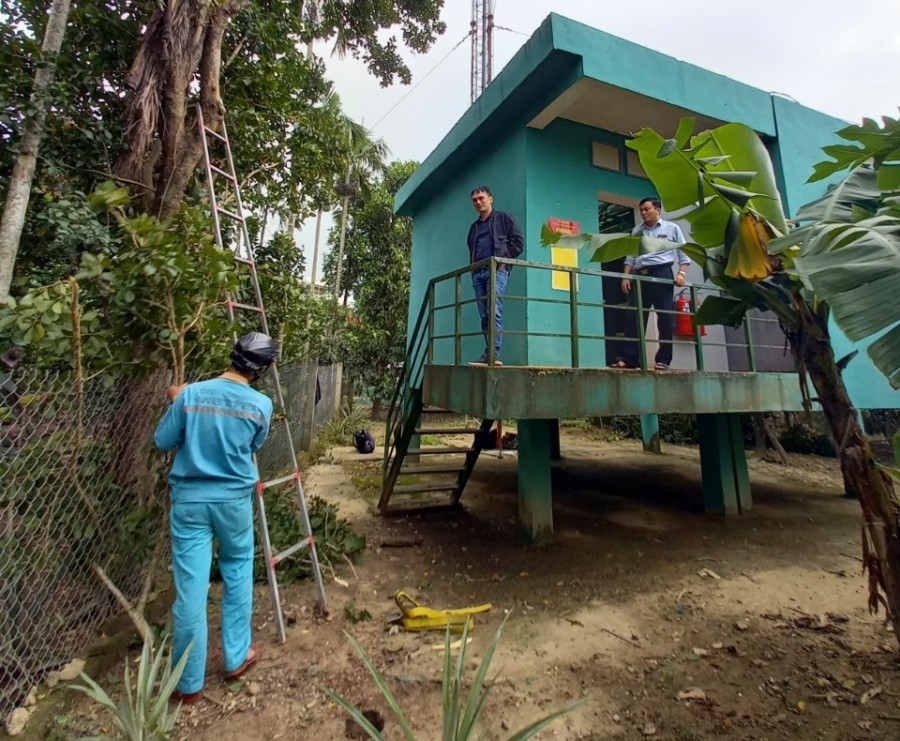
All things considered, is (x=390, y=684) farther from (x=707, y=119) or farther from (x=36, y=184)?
(x=707, y=119)

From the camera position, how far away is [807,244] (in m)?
2.11

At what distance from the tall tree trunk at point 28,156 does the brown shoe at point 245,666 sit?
3.22 metres

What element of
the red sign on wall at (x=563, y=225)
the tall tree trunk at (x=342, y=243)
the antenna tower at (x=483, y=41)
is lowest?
the red sign on wall at (x=563, y=225)

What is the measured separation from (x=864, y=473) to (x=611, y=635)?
6.27 feet

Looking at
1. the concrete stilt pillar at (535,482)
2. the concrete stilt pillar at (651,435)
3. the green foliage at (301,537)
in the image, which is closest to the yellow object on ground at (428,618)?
the green foliage at (301,537)

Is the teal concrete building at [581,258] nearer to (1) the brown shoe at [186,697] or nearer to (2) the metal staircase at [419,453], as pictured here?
(2) the metal staircase at [419,453]

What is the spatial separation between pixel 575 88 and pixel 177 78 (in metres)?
4.22

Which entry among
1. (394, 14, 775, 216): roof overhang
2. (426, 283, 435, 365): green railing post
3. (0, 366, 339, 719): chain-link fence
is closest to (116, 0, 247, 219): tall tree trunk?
(0, 366, 339, 719): chain-link fence

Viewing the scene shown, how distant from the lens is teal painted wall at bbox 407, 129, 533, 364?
5.84 meters

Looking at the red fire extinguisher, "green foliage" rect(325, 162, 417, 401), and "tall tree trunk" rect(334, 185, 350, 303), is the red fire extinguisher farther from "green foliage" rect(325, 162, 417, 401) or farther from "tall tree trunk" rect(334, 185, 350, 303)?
"tall tree trunk" rect(334, 185, 350, 303)

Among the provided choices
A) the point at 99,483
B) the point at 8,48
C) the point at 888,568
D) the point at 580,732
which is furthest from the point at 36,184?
the point at 888,568

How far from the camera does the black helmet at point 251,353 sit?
2.62m

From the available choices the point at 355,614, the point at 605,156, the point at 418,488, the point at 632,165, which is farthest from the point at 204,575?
the point at 632,165

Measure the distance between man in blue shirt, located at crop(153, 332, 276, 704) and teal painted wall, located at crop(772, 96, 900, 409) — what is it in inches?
293
